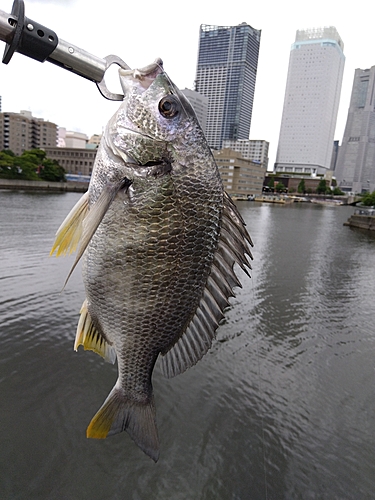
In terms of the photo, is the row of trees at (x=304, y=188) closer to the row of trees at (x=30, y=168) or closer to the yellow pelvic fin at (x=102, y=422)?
the row of trees at (x=30, y=168)

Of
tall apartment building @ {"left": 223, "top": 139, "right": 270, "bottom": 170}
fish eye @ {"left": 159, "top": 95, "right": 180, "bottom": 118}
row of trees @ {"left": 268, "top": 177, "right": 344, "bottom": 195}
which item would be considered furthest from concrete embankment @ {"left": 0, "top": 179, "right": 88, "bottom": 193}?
tall apartment building @ {"left": 223, "top": 139, "right": 270, "bottom": 170}

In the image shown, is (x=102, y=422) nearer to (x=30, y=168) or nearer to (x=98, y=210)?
(x=98, y=210)

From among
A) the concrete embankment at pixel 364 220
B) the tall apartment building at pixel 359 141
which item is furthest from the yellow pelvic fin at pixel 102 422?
the tall apartment building at pixel 359 141

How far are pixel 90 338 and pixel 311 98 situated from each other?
135683mm

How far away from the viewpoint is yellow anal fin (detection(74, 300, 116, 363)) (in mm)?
1448

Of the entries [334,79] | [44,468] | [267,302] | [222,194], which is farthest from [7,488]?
[334,79]

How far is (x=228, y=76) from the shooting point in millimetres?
131000

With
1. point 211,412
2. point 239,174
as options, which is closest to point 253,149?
point 239,174

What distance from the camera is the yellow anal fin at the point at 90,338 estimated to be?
1448 mm

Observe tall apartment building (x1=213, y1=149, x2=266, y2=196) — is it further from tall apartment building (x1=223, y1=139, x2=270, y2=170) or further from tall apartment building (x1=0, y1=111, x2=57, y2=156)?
tall apartment building (x1=223, y1=139, x2=270, y2=170)

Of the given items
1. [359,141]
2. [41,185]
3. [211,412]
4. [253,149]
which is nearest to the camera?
[211,412]

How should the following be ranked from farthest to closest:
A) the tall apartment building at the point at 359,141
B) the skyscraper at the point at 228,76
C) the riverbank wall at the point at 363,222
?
the skyscraper at the point at 228,76
the tall apartment building at the point at 359,141
the riverbank wall at the point at 363,222

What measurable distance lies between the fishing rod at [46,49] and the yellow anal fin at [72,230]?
18.0 inches

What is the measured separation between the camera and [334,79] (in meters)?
120
